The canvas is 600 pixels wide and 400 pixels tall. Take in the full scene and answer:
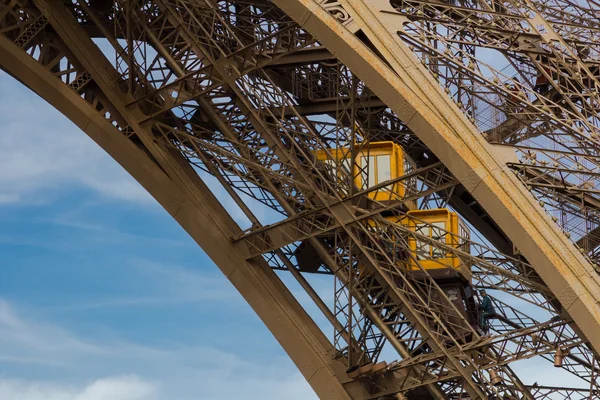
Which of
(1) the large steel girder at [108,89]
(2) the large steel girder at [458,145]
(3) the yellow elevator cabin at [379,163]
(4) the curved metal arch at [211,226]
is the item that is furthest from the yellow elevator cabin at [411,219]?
(2) the large steel girder at [458,145]

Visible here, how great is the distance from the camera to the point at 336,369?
27641 mm

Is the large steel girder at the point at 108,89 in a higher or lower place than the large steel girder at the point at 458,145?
higher

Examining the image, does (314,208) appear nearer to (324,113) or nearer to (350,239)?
(350,239)

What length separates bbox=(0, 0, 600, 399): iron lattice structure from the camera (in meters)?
22.4

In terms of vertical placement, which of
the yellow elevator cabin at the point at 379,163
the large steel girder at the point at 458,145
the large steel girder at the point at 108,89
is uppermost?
the large steel girder at the point at 108,89

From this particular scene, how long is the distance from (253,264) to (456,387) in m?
4.84

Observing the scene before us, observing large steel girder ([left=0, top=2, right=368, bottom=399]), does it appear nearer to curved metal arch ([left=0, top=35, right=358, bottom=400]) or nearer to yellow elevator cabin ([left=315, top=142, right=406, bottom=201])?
curved metal arch ([left=0, top=35, right=358, bottom=400])

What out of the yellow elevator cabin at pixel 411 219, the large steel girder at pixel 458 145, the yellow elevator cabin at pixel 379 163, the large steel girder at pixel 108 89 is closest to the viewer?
the large steel girder at pixel 458 145

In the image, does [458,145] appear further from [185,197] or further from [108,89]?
[108,89]

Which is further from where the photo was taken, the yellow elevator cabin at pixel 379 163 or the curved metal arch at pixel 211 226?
the yellow elevator cabin at pixel 379 163

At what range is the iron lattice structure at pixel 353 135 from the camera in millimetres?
22406

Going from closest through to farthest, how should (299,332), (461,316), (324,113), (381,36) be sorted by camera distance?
(381,36) < (461,316) < (299,332) < (324,113)

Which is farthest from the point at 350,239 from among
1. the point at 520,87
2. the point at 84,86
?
the point at 84,86

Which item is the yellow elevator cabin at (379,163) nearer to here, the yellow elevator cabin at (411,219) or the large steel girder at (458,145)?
the yellow elevator cabin at (411,219)
